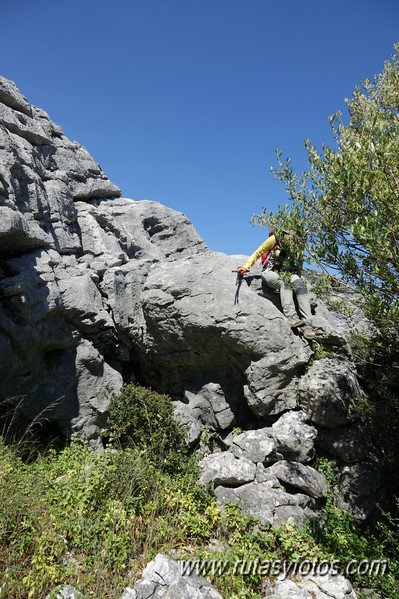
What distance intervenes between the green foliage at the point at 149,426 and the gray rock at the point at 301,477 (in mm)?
2552

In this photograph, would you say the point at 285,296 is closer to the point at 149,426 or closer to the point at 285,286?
the point at 285,286

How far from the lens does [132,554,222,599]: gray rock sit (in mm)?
5957

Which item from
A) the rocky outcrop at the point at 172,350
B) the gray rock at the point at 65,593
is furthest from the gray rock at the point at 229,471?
the gray rock at the point at 65,593

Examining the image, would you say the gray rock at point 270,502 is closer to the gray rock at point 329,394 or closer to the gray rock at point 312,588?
the gray rock at point 312,588

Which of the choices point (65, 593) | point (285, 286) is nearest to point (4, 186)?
point (285, 286)

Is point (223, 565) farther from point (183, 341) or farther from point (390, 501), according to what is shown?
point (183, 341)

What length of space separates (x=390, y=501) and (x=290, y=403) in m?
3.55

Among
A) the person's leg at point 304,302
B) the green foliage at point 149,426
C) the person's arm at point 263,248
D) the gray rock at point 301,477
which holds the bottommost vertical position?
the gray rock at point 301,477

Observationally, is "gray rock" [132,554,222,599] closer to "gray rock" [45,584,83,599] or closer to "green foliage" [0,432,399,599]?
"green foliage" [0,432,399,599]

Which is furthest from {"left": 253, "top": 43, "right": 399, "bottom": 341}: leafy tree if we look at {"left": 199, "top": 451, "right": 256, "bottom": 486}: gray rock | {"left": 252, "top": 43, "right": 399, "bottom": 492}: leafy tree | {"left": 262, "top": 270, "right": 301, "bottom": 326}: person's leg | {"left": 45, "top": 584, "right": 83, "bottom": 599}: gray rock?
{"left": 45, "top": 584, "right": 83, "bottom": 599}: gray rock

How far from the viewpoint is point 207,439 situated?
11523 millimetres

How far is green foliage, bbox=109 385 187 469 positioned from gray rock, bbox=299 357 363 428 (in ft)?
12.2

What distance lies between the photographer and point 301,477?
9.30 m

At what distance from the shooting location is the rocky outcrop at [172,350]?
388 inches
